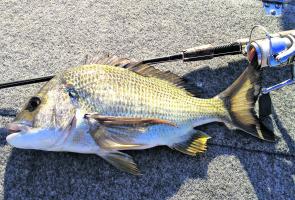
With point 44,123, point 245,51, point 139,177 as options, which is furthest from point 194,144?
point 44,123

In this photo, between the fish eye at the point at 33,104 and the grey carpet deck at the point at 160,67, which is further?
the grey carpet deck at the point at 160,67

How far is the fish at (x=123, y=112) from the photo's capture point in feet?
5.21

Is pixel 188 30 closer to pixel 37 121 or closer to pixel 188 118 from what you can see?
pixel 188 118

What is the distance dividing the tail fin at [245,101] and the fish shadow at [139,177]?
0.14 m

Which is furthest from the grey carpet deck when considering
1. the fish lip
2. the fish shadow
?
the fish lip

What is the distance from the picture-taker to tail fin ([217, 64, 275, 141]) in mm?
1734

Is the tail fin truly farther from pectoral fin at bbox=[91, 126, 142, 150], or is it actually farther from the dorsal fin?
pectoral fin at bbox=[91, 126, 142, 150]

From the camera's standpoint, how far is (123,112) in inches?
64.2

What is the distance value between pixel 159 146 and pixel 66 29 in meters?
0.91

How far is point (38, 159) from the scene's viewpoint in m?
1.75

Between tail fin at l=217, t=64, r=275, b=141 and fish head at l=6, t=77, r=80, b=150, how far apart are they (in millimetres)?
708

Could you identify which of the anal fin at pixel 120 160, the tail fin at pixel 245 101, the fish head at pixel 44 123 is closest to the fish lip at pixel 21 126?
the fish head at pixel 44 123

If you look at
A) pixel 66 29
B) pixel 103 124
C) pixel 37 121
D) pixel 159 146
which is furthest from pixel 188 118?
pixel 66 29

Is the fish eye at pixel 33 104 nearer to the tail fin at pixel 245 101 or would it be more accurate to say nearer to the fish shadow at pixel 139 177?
the fish shadow at pixel 139 177
